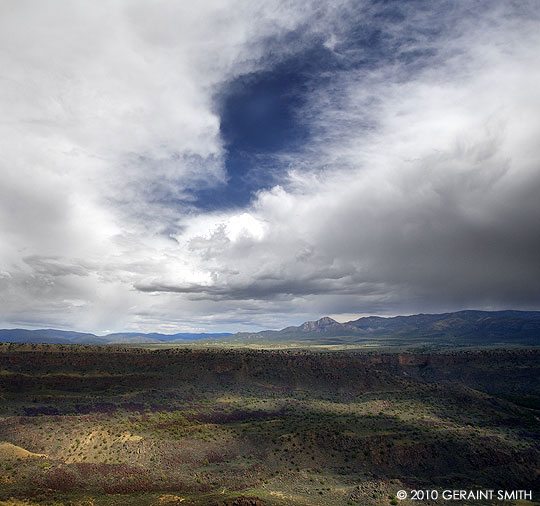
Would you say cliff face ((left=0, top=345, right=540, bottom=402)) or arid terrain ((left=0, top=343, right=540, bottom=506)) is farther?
cliff face ((left=0, top=345, right=540, bottom=402))

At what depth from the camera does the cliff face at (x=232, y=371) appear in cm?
10056

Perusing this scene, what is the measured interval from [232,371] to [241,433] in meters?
54.5

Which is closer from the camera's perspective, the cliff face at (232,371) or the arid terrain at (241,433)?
the arid terrain at (241,433)

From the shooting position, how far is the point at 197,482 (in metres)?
49.4

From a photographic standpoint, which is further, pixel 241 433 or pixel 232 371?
pixel 232 371

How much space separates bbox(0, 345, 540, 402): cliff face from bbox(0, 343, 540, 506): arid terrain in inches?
26.2

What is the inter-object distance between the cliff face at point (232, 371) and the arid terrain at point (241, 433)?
0.67 m

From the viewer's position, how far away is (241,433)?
68.4 meters

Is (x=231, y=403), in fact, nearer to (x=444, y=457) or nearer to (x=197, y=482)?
(x=197, y=482)

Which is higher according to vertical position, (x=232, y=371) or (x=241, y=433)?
(x=232, y=371)

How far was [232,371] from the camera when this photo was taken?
122 metres

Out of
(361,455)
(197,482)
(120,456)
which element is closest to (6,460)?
(120,456)

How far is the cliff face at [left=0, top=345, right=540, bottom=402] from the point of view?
10056 cm

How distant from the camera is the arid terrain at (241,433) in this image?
155 ft
